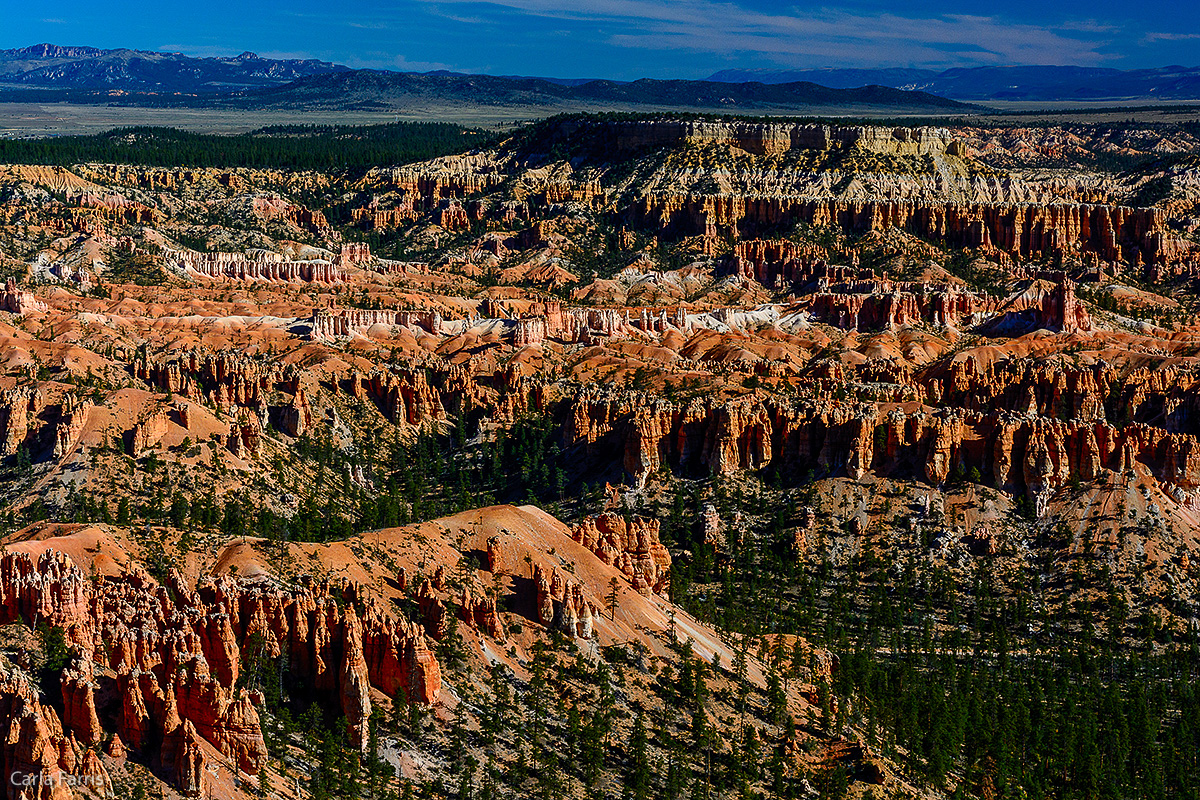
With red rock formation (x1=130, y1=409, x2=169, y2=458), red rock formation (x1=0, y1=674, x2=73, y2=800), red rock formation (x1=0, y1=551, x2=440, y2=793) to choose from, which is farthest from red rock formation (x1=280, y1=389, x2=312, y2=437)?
red rock formation (x1=0, y1=674, x2=73, y2=800)

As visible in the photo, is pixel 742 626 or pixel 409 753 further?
pixel 742 626

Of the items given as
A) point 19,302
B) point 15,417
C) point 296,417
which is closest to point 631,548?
point 296,417

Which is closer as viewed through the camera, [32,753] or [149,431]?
[32,753]

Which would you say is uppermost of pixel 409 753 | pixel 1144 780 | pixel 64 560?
pixel 64 560

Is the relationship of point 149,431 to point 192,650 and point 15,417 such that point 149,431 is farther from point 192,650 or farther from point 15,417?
point 192,650

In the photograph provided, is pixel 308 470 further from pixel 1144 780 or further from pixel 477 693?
pixel 1144 780

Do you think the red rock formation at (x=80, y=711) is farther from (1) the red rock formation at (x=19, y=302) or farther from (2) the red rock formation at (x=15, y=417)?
(1) the red rock formation at (x=19, y=302)

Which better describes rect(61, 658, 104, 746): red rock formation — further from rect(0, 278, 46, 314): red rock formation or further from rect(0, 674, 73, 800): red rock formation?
rect(0, 278, 46, 314): red rock formation

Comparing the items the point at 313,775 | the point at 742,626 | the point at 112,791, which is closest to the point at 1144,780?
the point at 742,626

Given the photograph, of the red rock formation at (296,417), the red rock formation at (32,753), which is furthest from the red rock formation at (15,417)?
the red rock formation at (32,753)

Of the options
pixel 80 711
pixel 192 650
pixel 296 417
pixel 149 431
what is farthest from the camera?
pixel 296 417

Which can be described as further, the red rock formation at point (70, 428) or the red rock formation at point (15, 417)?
the red rock formation at point (15, 417)
